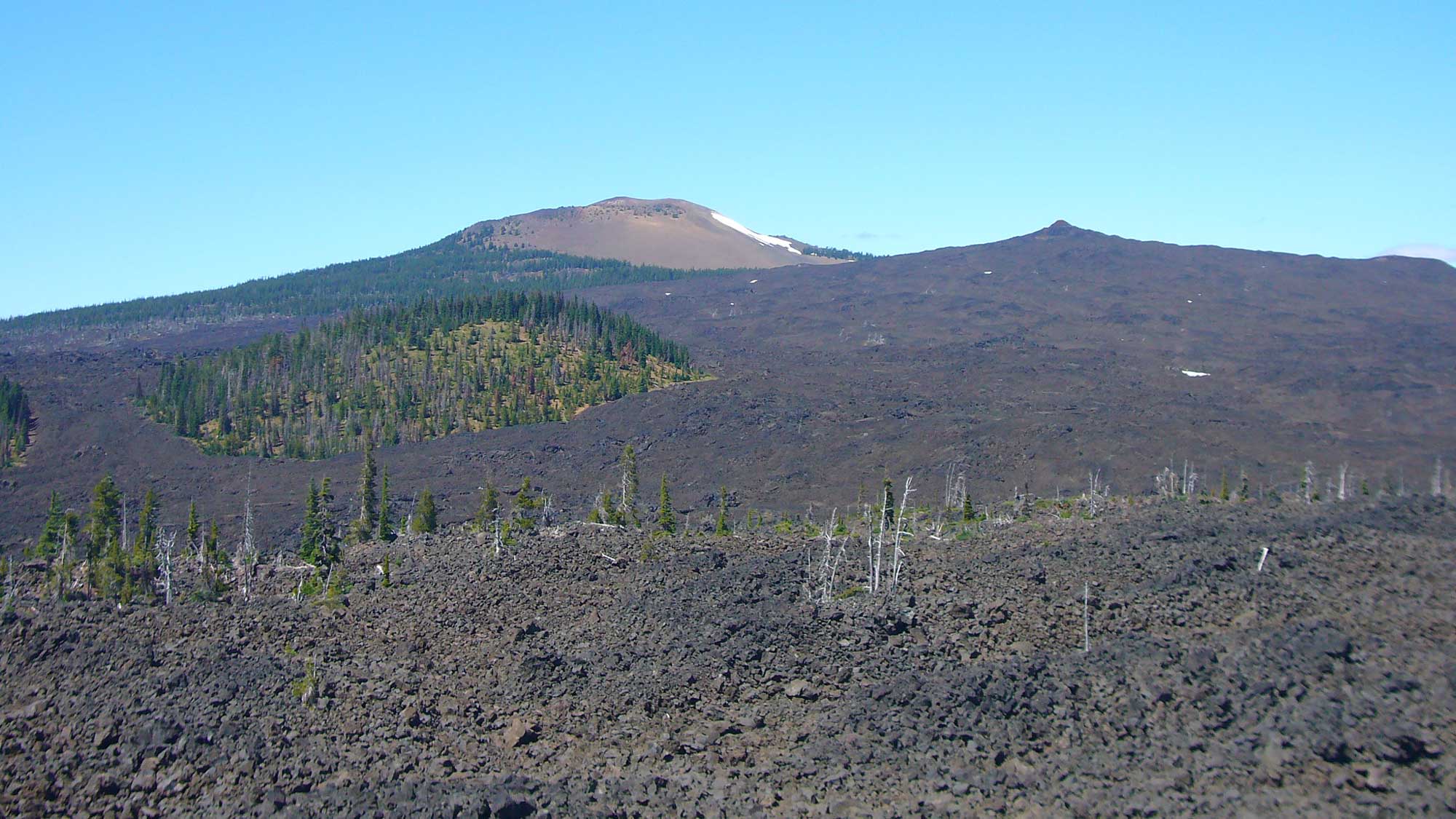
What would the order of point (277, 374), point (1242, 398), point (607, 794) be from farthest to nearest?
1. point (277, 374)
2. point (1242, 398)
3. point (607, 794)

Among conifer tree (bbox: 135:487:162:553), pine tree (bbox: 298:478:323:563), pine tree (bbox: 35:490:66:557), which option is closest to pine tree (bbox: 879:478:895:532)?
pine tree (bbox: 298:478:323:563)

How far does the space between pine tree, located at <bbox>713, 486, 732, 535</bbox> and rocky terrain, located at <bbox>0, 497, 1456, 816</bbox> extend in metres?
8.81

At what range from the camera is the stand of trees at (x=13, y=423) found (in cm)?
10124

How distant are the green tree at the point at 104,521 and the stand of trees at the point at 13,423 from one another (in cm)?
3519

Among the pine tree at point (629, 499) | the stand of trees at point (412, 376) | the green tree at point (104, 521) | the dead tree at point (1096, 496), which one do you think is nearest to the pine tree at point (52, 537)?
the green tree at point (104, 521)

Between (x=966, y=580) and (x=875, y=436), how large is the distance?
5767cm

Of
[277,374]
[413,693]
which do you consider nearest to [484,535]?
[413,693]

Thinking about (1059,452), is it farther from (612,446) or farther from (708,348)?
(708,348)

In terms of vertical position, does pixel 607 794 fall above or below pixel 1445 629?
below

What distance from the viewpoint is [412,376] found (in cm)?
11838

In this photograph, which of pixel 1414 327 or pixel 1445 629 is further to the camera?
pixel 1414 327

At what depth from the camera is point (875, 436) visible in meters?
99.3

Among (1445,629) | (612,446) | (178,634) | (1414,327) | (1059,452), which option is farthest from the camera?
(1414,327)

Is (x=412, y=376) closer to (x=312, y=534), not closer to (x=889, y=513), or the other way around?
(x=312, y=534)
